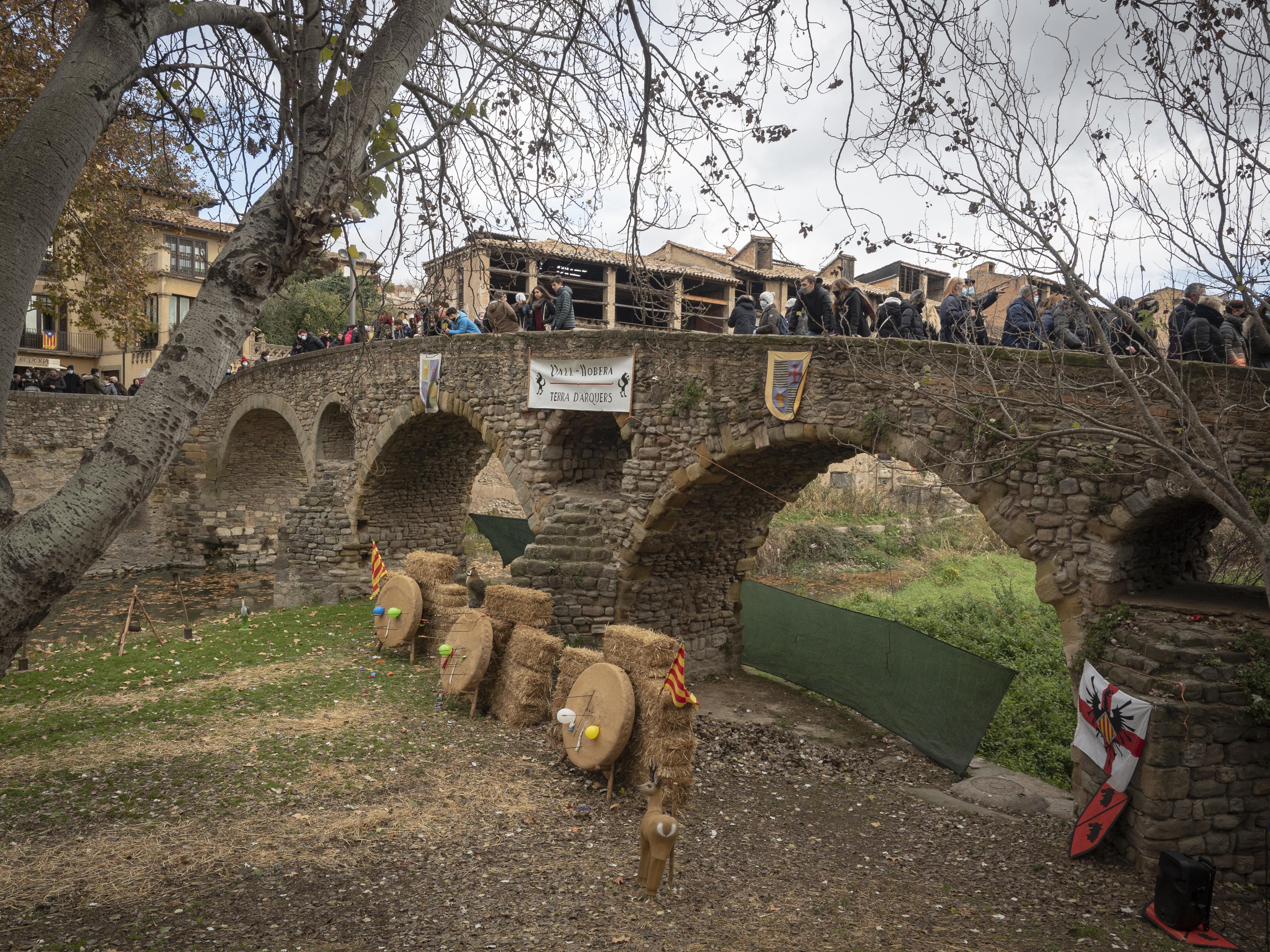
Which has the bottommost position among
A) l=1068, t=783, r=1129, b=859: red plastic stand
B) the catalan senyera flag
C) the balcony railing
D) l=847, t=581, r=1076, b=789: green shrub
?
l=847, t=581, r=1076, b=789: green shrub

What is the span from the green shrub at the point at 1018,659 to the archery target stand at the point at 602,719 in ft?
13.5

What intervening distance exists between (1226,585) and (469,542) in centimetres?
1743

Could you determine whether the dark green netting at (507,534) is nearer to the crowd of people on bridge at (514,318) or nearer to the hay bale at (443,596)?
the crowd of people on bridge at (514,318)

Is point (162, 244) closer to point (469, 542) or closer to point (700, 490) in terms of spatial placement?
point (469, 542)

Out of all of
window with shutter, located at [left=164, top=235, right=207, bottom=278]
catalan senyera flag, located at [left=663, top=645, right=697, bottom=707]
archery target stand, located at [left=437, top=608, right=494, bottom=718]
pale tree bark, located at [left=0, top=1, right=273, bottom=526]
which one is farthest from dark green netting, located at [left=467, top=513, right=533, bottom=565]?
window with shutter, located at [left=164, top=235, right=207, bottom=278]

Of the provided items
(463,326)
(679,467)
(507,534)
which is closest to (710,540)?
(679,467)

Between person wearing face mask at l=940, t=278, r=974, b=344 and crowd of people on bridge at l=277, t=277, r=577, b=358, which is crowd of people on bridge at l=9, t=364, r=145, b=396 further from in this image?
person wearing face mask at l=940, t=278, r=974, b=344

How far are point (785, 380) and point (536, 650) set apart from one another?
388cm

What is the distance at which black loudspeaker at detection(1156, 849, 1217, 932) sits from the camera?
18.0 feet

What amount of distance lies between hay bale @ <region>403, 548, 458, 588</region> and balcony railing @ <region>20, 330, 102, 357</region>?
26.5 m

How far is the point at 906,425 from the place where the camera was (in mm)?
8516

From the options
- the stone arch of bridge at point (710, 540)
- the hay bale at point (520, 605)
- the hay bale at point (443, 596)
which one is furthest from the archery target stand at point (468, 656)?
the stone arch of bridge at point (710, 540)

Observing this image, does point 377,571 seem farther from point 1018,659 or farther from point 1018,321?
point 1018,659

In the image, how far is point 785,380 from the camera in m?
9.37
